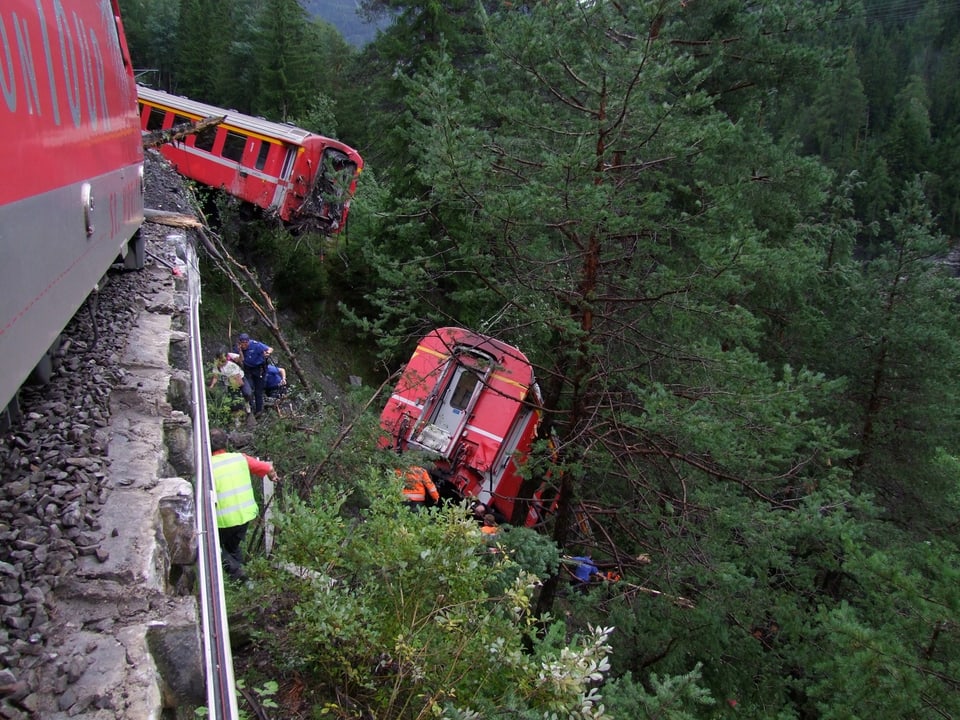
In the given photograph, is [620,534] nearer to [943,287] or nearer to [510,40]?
[510,40]

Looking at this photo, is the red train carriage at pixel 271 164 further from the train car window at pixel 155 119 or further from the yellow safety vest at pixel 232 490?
the yellow safety vest at pixel 232 490

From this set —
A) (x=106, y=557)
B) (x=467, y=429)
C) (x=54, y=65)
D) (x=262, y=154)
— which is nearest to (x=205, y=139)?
(x=262, y=154)

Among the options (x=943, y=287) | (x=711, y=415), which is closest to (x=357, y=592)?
(x=711, y=415)

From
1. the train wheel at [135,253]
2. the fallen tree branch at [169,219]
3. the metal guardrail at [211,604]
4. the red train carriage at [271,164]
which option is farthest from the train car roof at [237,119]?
the metal guardrail at [211,604]

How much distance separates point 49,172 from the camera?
297 centimetres

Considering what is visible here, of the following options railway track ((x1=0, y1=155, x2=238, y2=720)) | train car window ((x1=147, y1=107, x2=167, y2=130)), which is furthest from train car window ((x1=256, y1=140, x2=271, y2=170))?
railway track ((x1=0, y1=155, x2=238, y2=720))

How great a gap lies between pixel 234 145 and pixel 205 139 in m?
0.94

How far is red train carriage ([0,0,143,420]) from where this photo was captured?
7.92 feet

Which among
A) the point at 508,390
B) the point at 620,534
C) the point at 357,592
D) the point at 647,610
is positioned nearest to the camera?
the point at 357,592

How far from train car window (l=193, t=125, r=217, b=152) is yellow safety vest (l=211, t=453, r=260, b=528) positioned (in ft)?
43.9

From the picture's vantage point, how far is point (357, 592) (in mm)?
3986

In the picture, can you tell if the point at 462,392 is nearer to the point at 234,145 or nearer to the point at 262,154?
the point at 262,154

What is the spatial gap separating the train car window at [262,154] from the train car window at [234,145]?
469 millimetres

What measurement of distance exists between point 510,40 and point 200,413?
5198 millimetres
